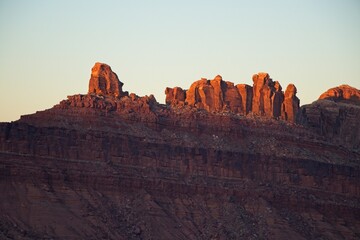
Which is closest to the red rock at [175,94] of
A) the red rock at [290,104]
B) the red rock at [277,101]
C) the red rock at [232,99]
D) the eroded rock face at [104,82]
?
the red rock at [232,99]

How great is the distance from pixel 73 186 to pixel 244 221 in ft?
47.2

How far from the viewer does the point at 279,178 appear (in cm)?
17000

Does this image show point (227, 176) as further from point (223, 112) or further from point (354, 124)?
point (354, 124)

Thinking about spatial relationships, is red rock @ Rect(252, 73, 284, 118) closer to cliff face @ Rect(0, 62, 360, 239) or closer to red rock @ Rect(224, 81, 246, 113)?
red rock @ Rect(224, 81, 246, 113)

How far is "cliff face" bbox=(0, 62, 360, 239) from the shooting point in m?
153

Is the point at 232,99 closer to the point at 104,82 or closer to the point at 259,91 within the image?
the point at 259,91

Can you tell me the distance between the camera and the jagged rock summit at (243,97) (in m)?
177

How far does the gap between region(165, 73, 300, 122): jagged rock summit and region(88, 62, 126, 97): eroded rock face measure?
23.4ft

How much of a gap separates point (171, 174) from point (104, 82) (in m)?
11.2

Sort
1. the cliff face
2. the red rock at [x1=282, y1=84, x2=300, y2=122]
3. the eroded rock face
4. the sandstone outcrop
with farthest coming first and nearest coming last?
the sandstone outcrop
the red rock at [x1=282, y1=84, x2=300, y2=122]
the eroded rock face
the cliff face

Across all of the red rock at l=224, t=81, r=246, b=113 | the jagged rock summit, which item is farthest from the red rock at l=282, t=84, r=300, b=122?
the red rock at l=224, t=81, r=246, b=113

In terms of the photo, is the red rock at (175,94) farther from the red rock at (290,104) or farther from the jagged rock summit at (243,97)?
the red rock at (290,104)

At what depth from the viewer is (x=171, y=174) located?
533ft

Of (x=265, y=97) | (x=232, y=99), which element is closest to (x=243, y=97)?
(x=232, y=99)
